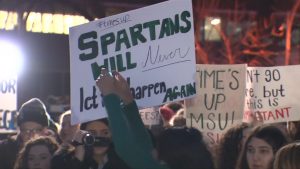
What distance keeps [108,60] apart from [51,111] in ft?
30.6

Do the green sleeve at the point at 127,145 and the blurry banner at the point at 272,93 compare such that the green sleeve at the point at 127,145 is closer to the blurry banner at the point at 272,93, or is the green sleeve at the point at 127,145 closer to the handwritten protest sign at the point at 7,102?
the blurry banner at the point at 272,93

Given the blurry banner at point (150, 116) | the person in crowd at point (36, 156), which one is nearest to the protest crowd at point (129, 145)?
the person in crowd at point (36, 156)

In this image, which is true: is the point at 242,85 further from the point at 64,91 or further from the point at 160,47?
the point at 64,91

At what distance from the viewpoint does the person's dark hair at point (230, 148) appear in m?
5.06

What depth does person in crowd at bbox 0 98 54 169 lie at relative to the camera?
562cm

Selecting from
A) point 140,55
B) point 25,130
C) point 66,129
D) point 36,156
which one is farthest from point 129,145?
point 66,129

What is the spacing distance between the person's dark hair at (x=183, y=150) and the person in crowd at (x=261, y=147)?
0.71m

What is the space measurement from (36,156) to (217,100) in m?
2.02

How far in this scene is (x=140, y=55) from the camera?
487 centimetres

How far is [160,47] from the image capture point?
15.8 feet

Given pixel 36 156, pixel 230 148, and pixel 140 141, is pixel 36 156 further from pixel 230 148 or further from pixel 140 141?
pixel 140 141

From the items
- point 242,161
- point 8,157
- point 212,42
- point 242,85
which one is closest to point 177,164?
point 242,161

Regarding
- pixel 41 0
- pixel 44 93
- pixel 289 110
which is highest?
pixel 41 0

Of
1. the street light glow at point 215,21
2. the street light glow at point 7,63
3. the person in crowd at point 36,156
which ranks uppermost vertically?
the street light glow at point 215,21
